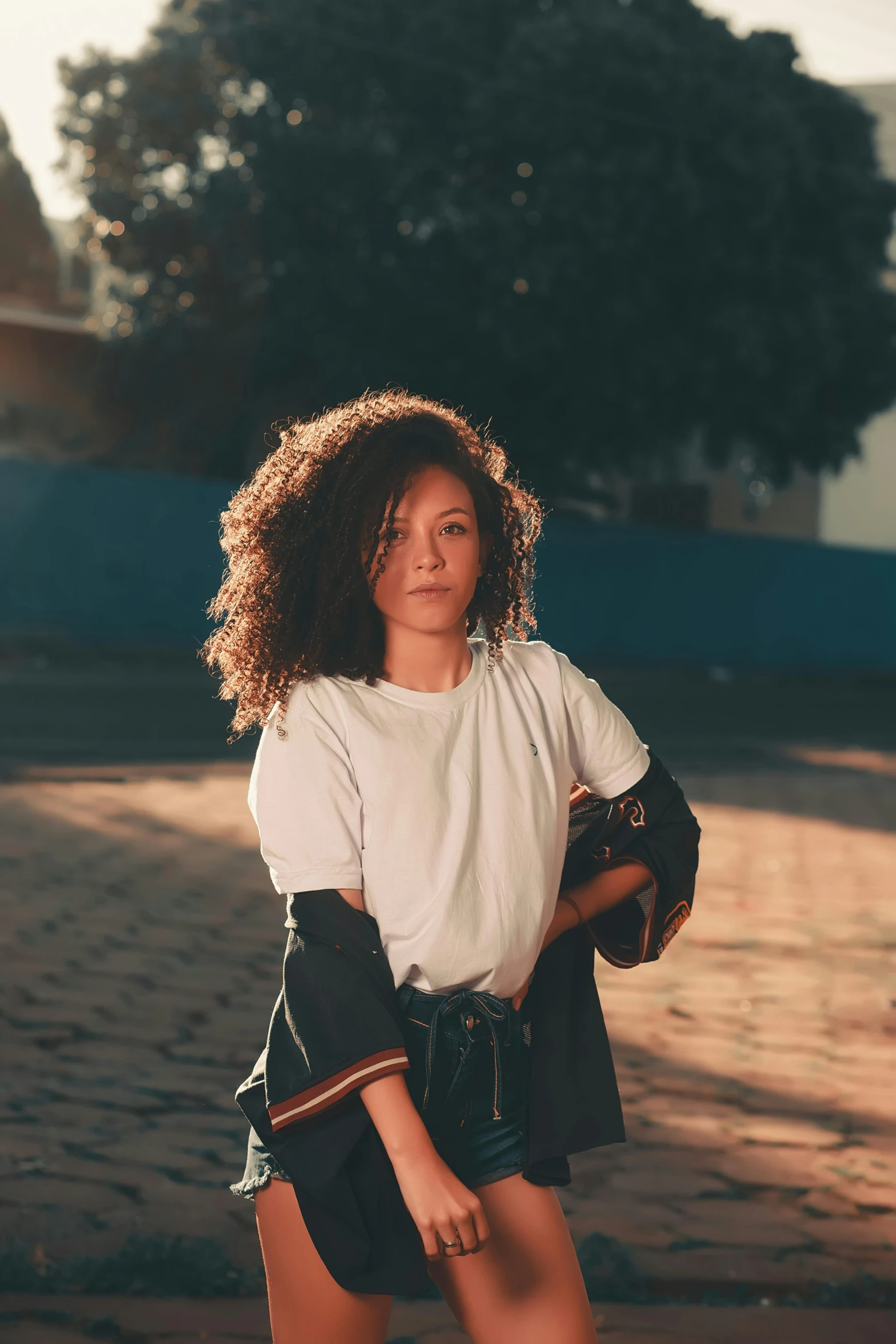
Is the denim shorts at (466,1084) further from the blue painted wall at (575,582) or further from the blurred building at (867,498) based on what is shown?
the blurred building at (867,498)

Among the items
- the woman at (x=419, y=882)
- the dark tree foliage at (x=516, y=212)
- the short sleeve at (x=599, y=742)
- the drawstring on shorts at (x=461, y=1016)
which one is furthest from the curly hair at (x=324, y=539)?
the dark tree foliage at (x=516, y=212)

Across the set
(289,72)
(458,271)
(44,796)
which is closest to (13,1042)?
(44,796)

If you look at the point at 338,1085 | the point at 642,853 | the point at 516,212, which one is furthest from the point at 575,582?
the point at 338,1085

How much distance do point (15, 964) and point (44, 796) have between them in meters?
3.98

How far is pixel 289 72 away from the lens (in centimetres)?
2152

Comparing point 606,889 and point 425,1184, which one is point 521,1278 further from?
point 606,889

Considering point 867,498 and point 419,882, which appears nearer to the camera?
point 419,882

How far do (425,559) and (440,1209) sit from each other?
2.69 feet

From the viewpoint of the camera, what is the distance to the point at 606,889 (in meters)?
2.09

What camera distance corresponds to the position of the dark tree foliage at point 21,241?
32.7 meters

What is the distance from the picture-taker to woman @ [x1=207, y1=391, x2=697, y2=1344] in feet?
5.98

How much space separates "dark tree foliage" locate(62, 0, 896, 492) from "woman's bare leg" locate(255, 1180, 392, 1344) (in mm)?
19189

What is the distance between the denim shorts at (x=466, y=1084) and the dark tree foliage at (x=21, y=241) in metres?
32.9

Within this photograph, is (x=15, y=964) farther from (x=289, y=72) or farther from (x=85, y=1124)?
(x=289, y=72)
